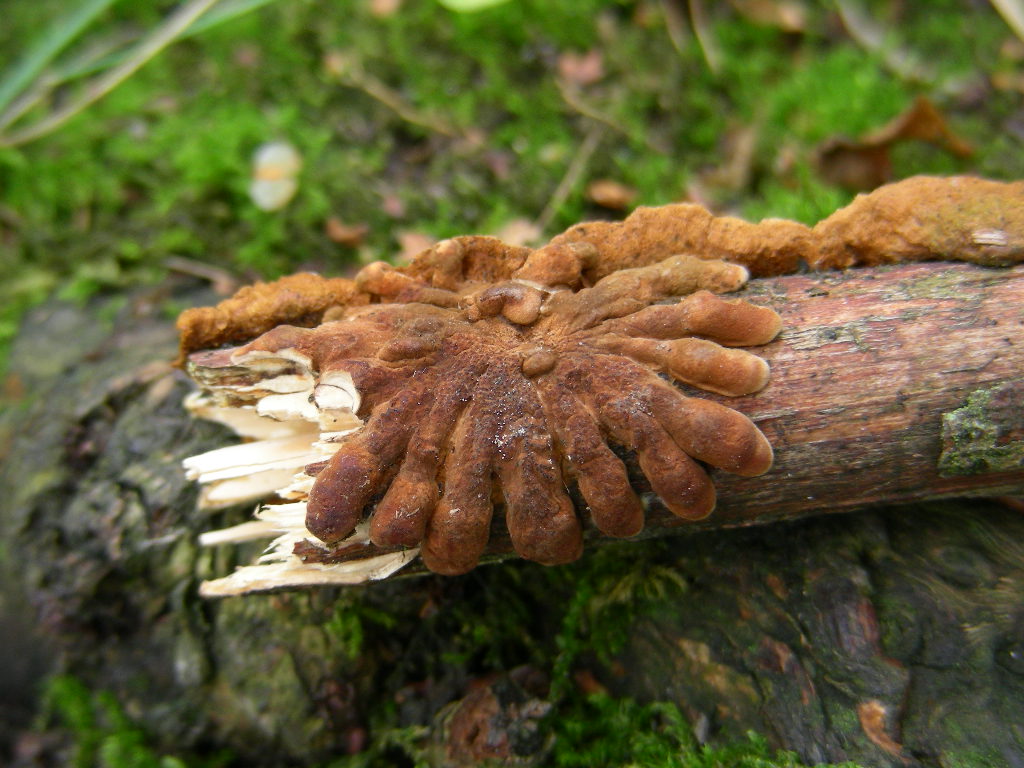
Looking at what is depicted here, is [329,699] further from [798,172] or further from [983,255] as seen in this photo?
[798,172]

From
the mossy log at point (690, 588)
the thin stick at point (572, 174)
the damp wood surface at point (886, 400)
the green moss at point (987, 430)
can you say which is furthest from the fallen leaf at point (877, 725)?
the thin stick at point (572, 174)

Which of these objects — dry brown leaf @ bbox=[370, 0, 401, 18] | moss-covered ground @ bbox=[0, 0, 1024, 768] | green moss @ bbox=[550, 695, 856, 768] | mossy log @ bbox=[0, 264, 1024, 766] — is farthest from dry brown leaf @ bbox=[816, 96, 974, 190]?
green moss @ bbox=[550, 695, 856, 768]

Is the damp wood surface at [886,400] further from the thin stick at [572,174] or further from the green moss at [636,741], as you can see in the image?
the thin stick at [572,174]

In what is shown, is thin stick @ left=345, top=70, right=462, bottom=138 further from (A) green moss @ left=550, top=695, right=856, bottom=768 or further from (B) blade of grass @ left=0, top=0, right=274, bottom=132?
(A) green moss @ left=550, top=695, right=856, bottom=768

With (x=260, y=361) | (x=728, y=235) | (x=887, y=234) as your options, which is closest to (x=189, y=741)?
(x=260, y=361)

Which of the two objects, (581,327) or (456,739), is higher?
(581,327)

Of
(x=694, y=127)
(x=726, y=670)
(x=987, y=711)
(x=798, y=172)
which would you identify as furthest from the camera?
(x=694, y=127)
